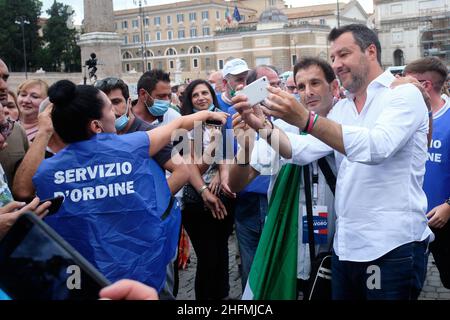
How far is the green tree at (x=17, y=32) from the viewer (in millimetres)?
65812

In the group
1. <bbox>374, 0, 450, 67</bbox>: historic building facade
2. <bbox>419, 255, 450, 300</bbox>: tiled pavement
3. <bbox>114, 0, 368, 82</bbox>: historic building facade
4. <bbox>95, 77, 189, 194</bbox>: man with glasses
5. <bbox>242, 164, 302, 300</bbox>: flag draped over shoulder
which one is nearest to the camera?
<bbox>242, 164, 302, 300</bbox>: flag draped over shoulder

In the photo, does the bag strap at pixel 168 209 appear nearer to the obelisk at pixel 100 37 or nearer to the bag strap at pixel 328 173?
the bag strap at pixel 328 173

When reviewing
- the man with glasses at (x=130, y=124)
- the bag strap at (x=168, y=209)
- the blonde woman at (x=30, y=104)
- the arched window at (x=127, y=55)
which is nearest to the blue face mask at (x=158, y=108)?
the man with glasses at (x=130, y=124)

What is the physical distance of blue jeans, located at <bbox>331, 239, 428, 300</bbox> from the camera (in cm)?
284

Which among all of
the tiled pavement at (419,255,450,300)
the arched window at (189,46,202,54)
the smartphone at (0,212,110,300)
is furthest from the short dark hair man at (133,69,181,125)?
the arched window at (189,46,202,54)

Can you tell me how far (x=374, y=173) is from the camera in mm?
2832

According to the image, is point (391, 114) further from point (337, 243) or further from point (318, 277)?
point (318, 277)

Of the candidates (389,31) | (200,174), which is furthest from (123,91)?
(389,31)

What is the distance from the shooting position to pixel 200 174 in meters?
4.63

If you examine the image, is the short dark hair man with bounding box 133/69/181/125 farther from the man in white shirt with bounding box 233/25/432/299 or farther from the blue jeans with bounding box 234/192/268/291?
the man in white shirt with bounding box 233/25/432/299

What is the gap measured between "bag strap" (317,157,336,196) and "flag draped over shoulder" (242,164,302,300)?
14cm

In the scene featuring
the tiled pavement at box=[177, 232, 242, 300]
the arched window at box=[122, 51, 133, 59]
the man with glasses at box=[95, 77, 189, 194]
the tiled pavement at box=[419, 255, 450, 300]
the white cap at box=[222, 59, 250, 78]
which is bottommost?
the tiled pavement at box=[419, 255, 450, 300]

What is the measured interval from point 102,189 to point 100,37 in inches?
1755

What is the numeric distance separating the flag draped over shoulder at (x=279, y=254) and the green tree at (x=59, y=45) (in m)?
72.3
